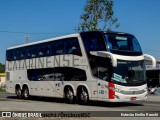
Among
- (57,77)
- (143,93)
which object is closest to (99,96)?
(143,93)

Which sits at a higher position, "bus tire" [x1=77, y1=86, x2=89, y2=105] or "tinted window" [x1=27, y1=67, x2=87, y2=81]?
"tinted window" [x1=27, y1=67, x2=87, y2=81]

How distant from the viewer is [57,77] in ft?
79.2

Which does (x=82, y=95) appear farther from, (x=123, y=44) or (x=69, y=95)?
(x=123, y=44)

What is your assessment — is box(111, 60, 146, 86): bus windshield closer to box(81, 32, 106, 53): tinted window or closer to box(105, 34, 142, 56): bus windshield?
box(105, 34, 142, 56): bus windshield

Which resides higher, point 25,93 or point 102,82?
point 102,82

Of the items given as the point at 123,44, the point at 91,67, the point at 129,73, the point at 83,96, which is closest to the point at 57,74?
the point at 83,96

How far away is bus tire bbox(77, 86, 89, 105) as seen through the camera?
21766 mm

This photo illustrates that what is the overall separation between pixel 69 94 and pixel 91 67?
3.09 metres

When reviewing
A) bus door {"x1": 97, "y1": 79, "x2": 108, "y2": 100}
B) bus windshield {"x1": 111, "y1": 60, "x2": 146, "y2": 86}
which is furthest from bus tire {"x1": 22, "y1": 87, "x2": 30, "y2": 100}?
bus windshield {"x1": 111, "y1": 60, "x2": 146, "y2": 86}

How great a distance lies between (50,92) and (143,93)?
6.87 meters

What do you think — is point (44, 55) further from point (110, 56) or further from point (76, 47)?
point (110, 56)

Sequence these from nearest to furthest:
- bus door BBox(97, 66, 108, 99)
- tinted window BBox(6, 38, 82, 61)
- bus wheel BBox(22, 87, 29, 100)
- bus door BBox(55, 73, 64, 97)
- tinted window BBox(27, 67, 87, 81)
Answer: bus door BBox(97, 66, 108, 99) < tinted window BBox(27, 67, 87, 81) < tinted window BBox(6, 38, 82, 61) < bus door BBox(55, 73, 64, 97) < bus wheel BBox(22, 87, 29, 100)

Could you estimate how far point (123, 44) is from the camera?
2098 centimetres

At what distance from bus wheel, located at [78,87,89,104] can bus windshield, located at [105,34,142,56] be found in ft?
10.5
